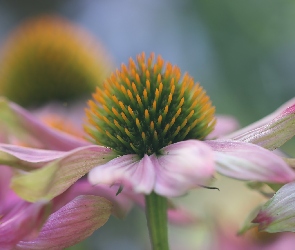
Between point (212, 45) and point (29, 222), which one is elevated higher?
point (212, 45)

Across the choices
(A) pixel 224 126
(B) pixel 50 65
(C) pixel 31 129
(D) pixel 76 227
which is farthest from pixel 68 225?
(B) pixel 50 65

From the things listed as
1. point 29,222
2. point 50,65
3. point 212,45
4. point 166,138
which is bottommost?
point 29,222

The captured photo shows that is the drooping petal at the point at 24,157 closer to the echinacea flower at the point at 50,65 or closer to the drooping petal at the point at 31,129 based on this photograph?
the drooping petal at the point at 31,129

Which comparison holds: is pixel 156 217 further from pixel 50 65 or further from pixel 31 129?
pixel 50 65

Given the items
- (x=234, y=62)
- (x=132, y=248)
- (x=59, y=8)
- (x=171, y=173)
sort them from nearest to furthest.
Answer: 1. (x=171, y=173)
2. (x=132, y=248)
3. (x=234, y=62)
4. (x=59, y=8)

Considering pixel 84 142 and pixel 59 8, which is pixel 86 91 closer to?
pixel 84 142

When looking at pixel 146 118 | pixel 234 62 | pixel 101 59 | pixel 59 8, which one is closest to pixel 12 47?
pixel 101 59
